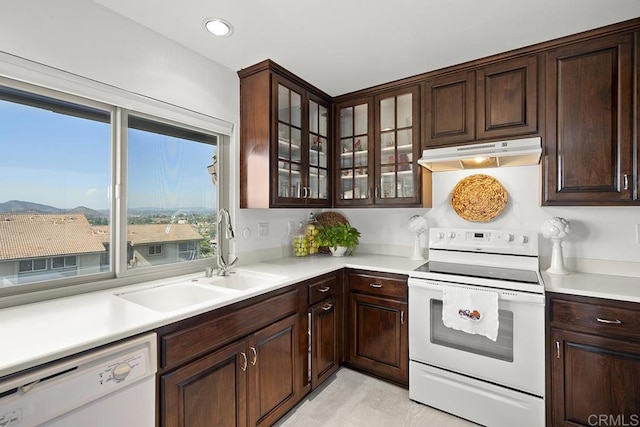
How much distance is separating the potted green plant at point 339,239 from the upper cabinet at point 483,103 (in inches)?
39.1

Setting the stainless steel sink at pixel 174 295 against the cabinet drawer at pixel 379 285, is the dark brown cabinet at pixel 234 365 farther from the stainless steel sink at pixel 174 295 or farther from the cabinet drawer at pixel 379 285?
the cabinet drawer at pixel 379 285

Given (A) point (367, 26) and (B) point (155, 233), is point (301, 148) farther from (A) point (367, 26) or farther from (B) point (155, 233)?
(B) point (155, 233)

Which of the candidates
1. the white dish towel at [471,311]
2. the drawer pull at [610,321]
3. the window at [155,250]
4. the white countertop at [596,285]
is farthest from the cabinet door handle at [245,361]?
the drawer pull at [610,321]

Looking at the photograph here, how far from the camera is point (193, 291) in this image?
1.84 m

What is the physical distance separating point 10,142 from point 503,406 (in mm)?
2940

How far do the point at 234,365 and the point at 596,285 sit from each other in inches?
80.9

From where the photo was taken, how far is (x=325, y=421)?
6.24 feet

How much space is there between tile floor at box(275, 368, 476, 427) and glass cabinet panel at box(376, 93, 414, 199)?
4.95 ft

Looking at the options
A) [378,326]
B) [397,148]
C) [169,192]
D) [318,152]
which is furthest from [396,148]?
[169,192]

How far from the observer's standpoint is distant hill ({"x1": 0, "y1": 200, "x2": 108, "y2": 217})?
1384mm

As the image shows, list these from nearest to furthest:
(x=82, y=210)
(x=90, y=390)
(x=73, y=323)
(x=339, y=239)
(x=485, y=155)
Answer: (x=90, y=390) < (x=73, y=323) < (x=82, y=210) < (x=485, y=155) < (x=339, y=239)

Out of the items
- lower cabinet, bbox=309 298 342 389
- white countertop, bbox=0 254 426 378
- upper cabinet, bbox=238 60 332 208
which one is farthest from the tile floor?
upper cabinet, bbox=238 60 332 208

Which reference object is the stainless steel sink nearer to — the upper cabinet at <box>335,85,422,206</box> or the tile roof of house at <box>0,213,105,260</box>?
the tile roof of house at <box>0,213,105,260</box>

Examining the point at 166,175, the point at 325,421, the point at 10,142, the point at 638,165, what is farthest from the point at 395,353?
the point at 10,142
